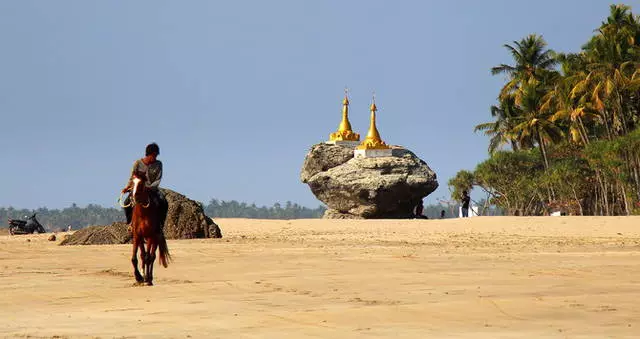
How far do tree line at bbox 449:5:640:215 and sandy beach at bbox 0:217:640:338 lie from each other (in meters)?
45.8

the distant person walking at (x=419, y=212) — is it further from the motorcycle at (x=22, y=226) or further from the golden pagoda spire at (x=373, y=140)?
the motorcycle at (x=22, y=226)

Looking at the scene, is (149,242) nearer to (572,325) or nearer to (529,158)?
(572,325)

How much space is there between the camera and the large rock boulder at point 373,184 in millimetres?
57219

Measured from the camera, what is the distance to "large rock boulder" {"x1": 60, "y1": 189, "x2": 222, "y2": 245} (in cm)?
3003

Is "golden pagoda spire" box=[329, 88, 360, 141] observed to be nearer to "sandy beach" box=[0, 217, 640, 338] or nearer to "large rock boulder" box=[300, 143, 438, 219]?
"large rock boulder" box=[300, 143, 438, 219]

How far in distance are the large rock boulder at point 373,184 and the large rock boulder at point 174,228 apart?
25.4m

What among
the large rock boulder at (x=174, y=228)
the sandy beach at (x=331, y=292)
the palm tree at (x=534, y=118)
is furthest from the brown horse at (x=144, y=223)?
→ the palm tree at (x=534, y=118)

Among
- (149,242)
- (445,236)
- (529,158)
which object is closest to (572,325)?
(149,242)

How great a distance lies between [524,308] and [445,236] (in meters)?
22.2

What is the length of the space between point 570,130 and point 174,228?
5786cm

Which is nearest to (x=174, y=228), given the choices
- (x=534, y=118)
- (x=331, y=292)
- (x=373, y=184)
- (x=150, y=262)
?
(x=150, y=262)

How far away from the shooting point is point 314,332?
33.1 feet

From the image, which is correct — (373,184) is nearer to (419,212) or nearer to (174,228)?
(419,212)

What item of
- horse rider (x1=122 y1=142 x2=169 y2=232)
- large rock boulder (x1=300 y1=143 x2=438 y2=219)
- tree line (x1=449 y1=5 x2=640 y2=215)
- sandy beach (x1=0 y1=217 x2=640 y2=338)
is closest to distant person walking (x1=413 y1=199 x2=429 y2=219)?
large rock boulder (x1=300 y1=143 x2=438 y2=219)
